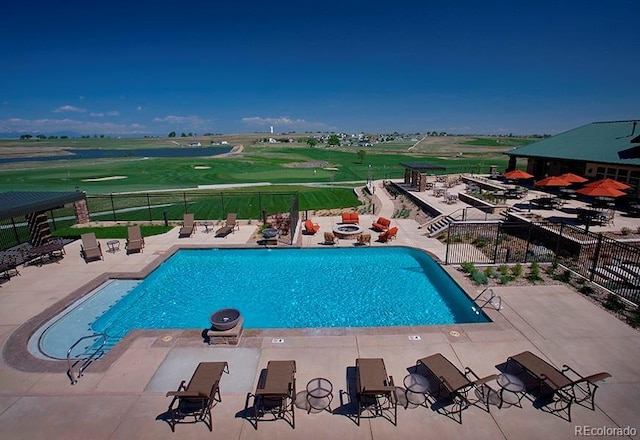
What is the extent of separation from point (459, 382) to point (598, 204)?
20.0 meters

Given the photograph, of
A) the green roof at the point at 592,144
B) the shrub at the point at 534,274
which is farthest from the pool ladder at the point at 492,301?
the green roof at the point at 592,144

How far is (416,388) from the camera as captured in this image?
691cm

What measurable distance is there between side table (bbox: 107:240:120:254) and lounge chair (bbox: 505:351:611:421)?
59.1ft

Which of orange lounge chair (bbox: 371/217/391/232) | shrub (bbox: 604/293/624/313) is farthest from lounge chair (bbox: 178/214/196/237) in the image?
shrub (bbox: 604/293/624/313)

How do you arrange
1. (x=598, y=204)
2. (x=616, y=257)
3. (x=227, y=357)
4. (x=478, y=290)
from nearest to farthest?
1. (x=227, y=357)
2. (x=478, y=290)
3. (x=616, y=257)
4. (x=598, y=204)

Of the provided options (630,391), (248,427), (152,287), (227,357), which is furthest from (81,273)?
(630,391)

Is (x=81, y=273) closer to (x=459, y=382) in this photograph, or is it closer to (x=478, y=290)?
(x=459, y=382)

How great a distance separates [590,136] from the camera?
1276 inches

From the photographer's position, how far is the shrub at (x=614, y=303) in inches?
415

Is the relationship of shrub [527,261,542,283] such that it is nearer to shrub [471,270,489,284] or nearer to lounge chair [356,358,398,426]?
shrub [471,270,489,284]

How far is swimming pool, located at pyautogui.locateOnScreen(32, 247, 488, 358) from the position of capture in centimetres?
1141

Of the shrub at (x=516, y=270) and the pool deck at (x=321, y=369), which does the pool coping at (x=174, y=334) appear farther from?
the shrub at (x=516, y=270)

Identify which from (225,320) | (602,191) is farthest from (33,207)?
(602,191)

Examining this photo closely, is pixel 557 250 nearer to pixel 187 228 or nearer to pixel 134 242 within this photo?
pixel 187 228
